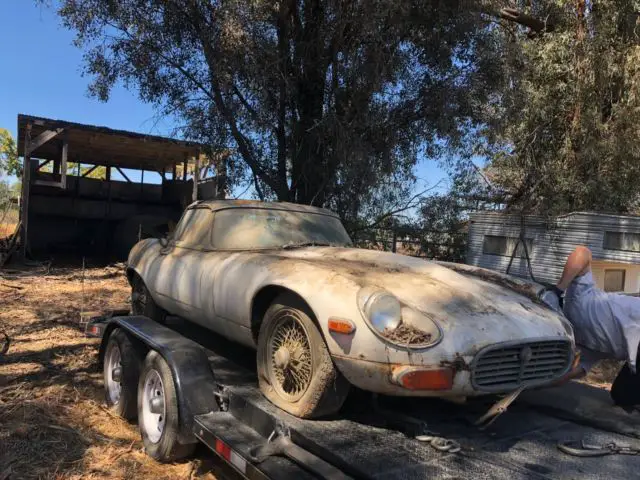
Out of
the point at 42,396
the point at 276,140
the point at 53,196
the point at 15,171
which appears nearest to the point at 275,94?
the point at 276,140

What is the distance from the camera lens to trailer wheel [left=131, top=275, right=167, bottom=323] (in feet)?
17.9

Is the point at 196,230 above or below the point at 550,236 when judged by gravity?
below

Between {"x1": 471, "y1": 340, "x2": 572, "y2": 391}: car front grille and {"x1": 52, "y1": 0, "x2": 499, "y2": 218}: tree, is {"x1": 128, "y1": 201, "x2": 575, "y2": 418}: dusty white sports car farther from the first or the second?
{"x1": 52, "y1": 0, "x2": 499, "y2": 218}: tree

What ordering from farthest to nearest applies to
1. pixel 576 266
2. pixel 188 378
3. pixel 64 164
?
1. pixel 64 164
2. pixel 576 266
3. pixel 188 378

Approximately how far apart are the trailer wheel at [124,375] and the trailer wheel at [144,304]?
0.76 m

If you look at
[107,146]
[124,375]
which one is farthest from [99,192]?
[124,375]

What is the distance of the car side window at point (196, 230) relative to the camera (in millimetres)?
4723

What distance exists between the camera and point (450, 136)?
8.90 meters

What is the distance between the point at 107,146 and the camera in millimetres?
15086

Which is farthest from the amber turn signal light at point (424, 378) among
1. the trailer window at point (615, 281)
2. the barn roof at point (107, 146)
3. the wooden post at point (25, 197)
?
the wooden post at point (25, 197)

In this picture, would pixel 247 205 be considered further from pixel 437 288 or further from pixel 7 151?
pixel 7 151

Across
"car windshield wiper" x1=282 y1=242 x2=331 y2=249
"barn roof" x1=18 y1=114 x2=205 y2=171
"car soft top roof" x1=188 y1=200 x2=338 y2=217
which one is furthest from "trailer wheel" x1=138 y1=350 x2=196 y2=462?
"barn roof" x1=18 y1=114 x2=205 y2=171

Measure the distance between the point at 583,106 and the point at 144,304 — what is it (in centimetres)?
1019

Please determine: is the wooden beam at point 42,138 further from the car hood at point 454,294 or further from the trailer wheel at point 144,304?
the car hood at point 454,294
